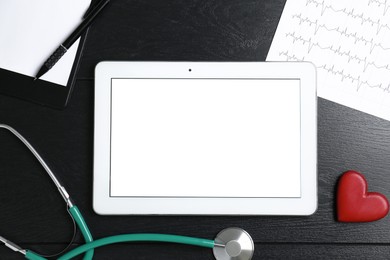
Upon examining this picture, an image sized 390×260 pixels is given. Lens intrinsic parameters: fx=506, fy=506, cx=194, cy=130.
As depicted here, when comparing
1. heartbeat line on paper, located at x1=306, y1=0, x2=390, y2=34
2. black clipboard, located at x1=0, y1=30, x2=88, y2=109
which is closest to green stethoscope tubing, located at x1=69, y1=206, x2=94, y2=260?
black clipboard, located at x1=0, y1=30, x2=88, y2=109

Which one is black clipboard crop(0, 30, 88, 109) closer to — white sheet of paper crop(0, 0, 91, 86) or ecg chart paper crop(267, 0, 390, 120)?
white sheet of paper crop(0, 0, 91, 86)

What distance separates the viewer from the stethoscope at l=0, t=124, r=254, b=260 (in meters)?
0.72

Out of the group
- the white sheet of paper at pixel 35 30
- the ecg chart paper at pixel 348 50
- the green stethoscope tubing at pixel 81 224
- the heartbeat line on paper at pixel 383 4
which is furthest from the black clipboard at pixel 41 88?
the heartbeat line on paper at pixel 383 4

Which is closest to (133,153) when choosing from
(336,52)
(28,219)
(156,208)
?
(156,208)

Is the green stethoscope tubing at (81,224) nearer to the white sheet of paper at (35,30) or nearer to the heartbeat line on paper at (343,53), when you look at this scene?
the white sheet of paper at (35,30)

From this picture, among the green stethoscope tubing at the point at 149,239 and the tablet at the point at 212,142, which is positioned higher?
the tablet at the point at 212,142

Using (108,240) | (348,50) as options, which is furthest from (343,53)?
(108,240)

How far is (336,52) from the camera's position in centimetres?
74

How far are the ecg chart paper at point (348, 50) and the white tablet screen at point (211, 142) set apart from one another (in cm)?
6

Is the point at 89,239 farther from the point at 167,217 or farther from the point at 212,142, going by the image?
the point at 212,142

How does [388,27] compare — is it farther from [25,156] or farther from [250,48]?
[25,156]

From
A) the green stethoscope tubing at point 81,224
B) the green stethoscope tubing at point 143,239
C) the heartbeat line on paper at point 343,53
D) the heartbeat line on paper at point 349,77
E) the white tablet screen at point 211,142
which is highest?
the heartbeat line on paper at point 343,53

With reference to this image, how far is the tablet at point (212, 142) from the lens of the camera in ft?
2.37

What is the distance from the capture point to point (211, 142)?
725 mm
